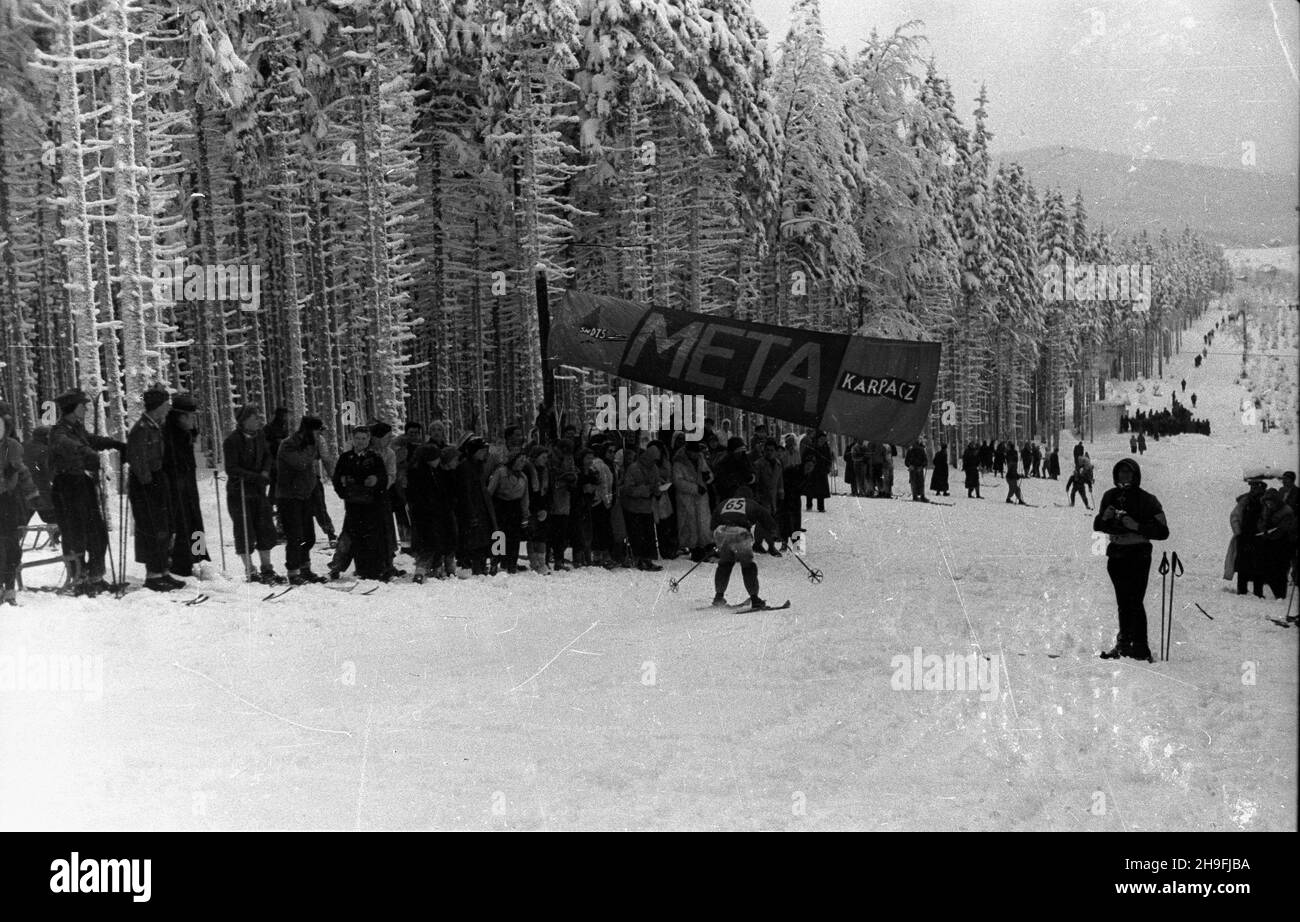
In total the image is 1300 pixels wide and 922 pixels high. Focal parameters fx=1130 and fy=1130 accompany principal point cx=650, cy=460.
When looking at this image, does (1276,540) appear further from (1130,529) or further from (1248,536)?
(1130,529)

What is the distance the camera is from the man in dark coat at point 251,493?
11.2 meters

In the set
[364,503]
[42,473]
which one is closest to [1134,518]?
[364,503]

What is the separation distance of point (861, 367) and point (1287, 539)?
17.0ft

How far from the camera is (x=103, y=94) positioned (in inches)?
796

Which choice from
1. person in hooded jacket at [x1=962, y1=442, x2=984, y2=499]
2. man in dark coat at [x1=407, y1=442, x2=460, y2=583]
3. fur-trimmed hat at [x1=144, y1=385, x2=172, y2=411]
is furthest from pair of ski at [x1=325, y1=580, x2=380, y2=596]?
person in hooded jacket at [x1=962, y1=442, x2=984, y2=499]

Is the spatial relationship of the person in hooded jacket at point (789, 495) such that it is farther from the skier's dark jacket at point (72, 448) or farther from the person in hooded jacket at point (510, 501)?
the skier's dark jacket at point (72, 448)

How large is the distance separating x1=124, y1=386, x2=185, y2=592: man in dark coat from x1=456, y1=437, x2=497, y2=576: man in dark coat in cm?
327

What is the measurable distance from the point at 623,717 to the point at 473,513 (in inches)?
196

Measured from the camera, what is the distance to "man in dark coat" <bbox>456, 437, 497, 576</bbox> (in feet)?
42.0

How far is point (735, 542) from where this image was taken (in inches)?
469

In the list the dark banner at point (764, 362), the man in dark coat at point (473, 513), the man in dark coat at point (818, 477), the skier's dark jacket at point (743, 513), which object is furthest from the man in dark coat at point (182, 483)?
the man in dark coat at point (818, 477)
